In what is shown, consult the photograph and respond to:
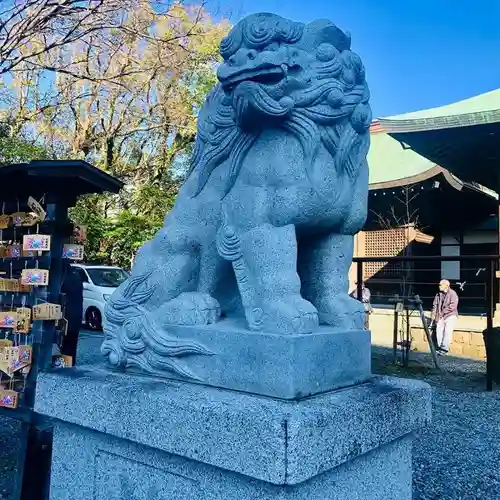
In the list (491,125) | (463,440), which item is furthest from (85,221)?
(463,440)

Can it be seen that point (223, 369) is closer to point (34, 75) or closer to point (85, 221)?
point (85, 221)

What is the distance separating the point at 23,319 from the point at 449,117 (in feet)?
16.9

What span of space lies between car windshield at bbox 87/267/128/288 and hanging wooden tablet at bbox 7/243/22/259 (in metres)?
8.12

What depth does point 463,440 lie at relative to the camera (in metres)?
4.13

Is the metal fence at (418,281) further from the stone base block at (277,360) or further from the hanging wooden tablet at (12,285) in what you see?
the stone base block at (277,360)

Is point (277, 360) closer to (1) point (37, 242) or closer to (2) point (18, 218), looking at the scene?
(1) point (37, 242)

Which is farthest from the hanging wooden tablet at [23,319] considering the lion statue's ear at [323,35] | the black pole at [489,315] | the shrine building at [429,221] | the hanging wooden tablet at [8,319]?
the shrine building at [429,221]

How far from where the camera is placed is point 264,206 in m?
1.95

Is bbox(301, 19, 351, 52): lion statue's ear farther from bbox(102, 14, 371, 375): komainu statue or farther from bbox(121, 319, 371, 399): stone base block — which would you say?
bbox(121, 319, 371, 399): stone base block

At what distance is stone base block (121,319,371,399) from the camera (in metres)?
1.73

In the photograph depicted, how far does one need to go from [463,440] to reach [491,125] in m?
3.67

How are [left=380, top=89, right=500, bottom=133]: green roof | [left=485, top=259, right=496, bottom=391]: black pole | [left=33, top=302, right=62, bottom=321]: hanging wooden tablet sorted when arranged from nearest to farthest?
[left=33, top=302, right=62, bottom=321]: hanging wooden tablet < [left=485, top=259, right=496, bottom=391]: black pole < [left=380, top=89, right=500, bottom=133]: green roof

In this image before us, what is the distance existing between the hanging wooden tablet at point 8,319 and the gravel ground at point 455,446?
1.00m

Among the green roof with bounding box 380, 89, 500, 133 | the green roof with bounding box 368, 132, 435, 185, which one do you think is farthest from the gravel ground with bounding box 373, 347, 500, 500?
the green roof with bounding box 368, 132, 435, 185
